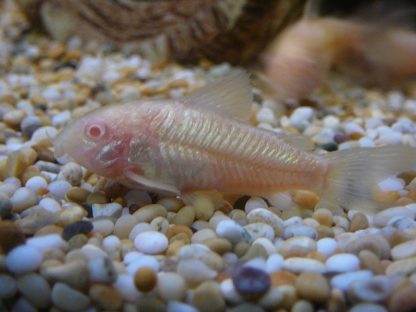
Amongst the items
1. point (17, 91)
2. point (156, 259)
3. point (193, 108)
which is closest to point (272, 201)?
point (193, 108)

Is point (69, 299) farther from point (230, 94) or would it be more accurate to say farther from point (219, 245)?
point (230, 94)

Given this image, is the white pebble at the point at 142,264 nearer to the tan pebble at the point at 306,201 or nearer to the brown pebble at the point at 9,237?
the brown pebble at the point at 9,237

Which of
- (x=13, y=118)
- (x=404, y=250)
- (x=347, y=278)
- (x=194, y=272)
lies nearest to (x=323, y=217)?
(x=404, y=250)

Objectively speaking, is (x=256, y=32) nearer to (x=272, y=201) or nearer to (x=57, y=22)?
(x=57, y=22)

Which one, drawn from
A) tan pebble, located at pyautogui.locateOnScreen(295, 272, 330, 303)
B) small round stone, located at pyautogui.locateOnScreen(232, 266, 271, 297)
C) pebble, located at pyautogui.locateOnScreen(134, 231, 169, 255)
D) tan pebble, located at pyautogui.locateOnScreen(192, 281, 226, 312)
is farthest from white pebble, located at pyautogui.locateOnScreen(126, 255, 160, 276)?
tan pebble, located at pyautogui.locateOnScreen(295, 272, 330, 303)

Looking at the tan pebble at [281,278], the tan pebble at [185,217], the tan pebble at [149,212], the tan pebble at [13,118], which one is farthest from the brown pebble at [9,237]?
the tan pebble at [13,118]
